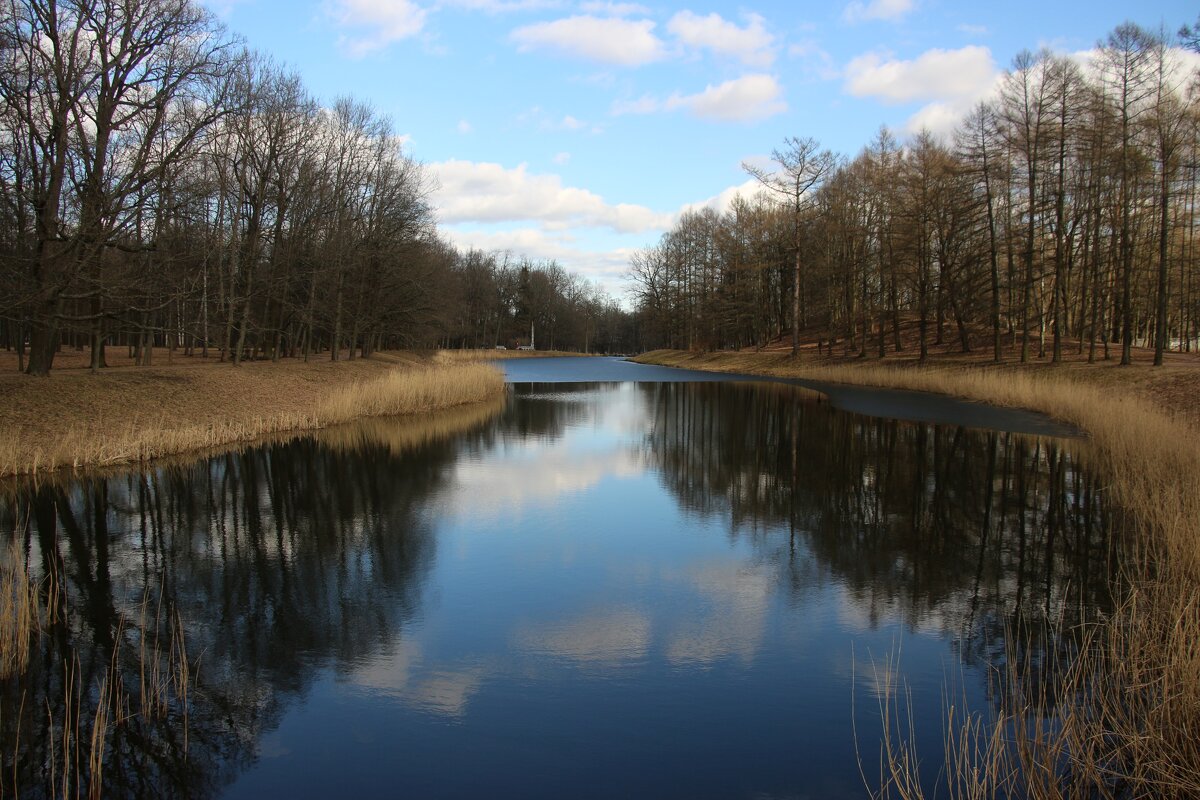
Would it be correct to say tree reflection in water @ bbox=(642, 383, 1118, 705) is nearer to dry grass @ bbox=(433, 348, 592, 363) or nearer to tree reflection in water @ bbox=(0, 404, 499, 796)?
tree reflection in water @ bbox=(0, 404, 499, 796)

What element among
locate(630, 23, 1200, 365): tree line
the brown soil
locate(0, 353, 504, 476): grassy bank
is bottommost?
locate(0, 353, 504, 476): grassy bank

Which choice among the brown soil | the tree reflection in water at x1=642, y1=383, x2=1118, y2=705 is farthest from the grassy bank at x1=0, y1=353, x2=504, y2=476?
the brown soil

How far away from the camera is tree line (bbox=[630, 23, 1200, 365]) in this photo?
2420cm

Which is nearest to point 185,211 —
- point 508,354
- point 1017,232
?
point 1017,232

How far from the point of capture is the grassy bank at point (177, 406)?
44.3 feet

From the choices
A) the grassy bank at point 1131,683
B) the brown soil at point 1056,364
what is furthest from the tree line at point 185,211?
the brown soil at point 1056,364

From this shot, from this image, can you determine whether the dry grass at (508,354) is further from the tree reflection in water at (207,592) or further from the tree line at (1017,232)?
the tree reflection in water at (207,592)

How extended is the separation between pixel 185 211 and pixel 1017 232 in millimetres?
29218

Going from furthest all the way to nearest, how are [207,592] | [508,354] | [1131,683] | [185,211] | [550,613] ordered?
1. [508,354]
2. [185,211]
3. [207,592]
4. [550,613]
5. [1131,683]

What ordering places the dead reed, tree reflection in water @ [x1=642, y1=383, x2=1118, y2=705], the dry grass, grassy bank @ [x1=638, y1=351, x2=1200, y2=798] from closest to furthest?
grassy bank @ [x1=638, y1=351, x2=1200, y2=798] < the dead reed < tree reflection in water @ [x1=642, y1=383, x2=1118, y2=705] < the dry grass

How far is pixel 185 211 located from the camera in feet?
55.4

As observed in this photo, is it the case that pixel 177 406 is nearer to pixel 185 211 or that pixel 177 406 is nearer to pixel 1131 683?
pixel 185 211

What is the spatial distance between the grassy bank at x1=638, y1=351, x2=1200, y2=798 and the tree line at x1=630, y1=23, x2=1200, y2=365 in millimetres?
10217

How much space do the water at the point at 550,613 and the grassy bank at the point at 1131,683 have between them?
40 cm
